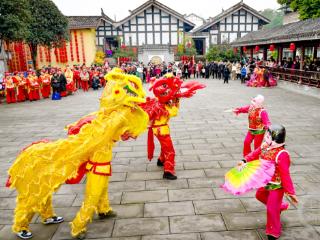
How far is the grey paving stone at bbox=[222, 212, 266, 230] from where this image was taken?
375 centimetres

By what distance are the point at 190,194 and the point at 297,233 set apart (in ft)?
5.16

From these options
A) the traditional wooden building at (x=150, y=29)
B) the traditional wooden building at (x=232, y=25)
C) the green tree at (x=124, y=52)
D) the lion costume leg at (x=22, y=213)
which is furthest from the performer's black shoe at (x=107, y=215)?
the traditional wooden building at (x=232, y=25)

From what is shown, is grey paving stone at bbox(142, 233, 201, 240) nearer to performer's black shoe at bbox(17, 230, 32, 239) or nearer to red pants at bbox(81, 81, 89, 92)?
performer's black shoe at bbox(17, 230, 32, 239)

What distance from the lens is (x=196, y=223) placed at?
386 cm

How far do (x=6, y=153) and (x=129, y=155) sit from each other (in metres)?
2.80

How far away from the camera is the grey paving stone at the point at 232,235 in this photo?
354cm

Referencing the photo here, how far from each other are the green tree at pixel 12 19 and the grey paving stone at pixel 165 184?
12129mm

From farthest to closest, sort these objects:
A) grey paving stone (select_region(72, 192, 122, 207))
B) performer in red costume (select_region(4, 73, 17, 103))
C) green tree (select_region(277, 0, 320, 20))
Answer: green tree (select_region(277, 0, 320, 20)) < performer in red costume (select_region(4, 73, 17, 103)) < grey paving stone (select_region(72, 192, 122, 207))

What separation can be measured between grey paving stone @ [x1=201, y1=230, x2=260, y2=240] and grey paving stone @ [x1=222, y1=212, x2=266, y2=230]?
0.33 ft

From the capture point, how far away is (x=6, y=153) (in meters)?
6.87

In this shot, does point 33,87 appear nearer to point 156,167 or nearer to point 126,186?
point 156,167

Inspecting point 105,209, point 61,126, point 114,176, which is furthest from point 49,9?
point 105,209

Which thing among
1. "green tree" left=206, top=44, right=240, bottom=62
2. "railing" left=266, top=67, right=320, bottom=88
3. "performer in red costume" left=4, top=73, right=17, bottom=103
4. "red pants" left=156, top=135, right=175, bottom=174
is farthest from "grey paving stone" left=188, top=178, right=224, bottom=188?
"green tree" left=206, top=44, right=240, bottom=62

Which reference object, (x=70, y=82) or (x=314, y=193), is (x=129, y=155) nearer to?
(x=314, y=193)
